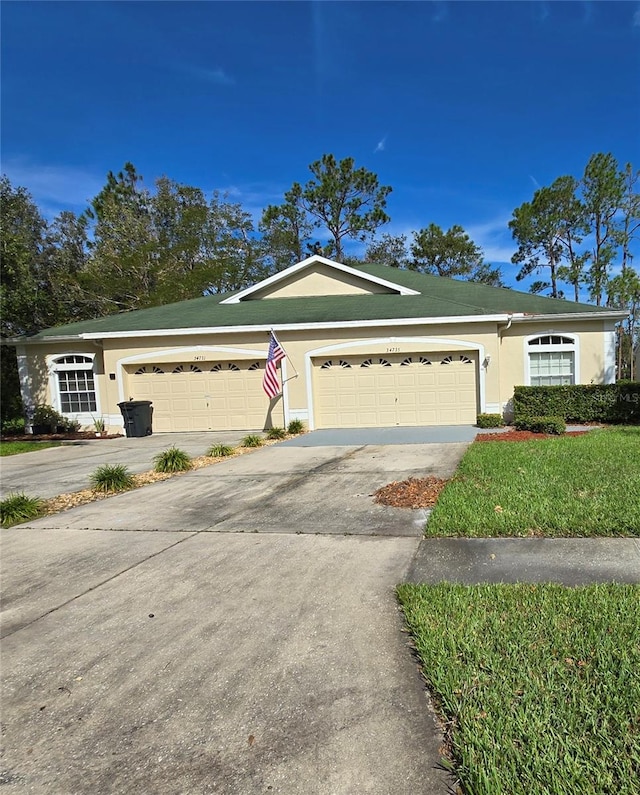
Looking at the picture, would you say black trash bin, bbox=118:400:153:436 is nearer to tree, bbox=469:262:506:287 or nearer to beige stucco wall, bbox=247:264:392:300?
beige stucco wall, bbox=247:264:392:300

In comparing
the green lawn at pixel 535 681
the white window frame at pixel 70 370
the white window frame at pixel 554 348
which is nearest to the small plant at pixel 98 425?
the white window frame at pixel 70 370

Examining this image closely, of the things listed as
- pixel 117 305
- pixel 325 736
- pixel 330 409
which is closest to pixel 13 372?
pixel 117 305

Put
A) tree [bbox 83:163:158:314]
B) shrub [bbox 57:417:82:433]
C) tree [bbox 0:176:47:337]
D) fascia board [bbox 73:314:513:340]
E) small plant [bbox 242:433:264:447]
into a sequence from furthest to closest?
tree [bbox 83:163:158:314] → shrub [bbox 57:417:82:433] → tree [bbox 0:176:47:337] → fascia board [bbox 73:314:513:340] → small plant [bbox 242:433:264:447]

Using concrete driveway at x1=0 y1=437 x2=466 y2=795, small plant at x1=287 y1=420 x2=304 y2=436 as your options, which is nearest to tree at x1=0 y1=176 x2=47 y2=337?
small plant at x1=287 y1=420 x2=304 y2=436

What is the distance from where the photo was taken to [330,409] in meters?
14.2

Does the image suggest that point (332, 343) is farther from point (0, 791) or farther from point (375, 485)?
point (0, 791)

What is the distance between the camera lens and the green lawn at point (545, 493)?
459 cm

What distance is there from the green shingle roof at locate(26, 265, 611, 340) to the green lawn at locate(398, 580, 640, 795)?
35.9 feet

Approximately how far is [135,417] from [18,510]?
824 cm

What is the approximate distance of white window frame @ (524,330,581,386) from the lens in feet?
45.4

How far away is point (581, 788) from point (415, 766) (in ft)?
2.06

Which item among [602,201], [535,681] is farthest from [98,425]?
[602,201]

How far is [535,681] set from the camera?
2.37 meters

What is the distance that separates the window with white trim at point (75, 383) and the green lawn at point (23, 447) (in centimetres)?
246
